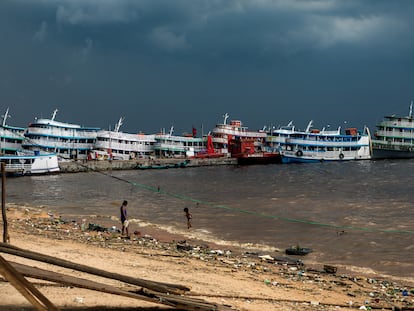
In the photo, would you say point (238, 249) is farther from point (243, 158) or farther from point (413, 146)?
point (413, 146)

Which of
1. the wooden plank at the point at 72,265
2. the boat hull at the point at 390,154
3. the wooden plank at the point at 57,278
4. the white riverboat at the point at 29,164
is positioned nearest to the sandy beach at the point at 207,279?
the wooden plank at the point at 72,265

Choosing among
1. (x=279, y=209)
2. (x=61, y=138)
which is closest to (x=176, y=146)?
(x=61, y=138)

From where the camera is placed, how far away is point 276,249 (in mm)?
15531

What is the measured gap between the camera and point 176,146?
240 feet

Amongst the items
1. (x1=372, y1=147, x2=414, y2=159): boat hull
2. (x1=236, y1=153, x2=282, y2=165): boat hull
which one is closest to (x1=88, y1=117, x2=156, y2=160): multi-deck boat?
(x1=236, y1=153, x2=282, y2=165): boat hull

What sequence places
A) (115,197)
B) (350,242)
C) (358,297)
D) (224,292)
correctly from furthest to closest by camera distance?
1. (115,197)
2. (350,242)
3. (358,297)
4. (224,292)

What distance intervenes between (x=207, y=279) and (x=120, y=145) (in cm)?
6166

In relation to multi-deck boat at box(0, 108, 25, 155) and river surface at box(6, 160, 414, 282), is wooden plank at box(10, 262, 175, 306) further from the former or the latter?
multi-deck boat at box(0, 108, 25, 155)

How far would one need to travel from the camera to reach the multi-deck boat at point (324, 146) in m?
70.6

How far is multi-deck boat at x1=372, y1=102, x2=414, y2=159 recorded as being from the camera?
242ft

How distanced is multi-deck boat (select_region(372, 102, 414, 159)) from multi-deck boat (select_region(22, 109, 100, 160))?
150 ft

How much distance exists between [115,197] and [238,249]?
57.3 ft

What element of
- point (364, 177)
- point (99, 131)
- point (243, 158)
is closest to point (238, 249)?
point (364, 177)

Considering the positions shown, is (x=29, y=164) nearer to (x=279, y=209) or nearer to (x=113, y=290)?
(x=279, y=209)
